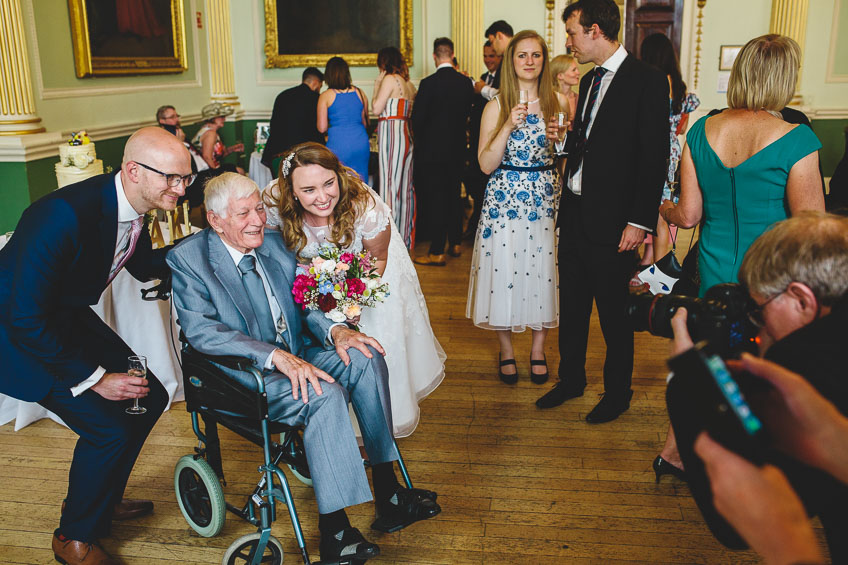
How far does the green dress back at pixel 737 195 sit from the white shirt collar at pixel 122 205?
6.37ft

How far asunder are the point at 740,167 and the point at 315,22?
21.7 feet

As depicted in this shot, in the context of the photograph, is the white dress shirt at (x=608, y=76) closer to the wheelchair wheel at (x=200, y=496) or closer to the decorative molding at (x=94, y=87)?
the wheelchair wheel at (x=200, y=496)

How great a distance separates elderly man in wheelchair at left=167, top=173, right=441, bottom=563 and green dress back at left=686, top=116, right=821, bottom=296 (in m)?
1.24

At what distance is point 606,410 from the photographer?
11.2 ft

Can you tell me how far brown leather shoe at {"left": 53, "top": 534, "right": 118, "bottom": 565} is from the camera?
2.37 meters

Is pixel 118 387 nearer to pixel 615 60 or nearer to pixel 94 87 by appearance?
pixel 615 60

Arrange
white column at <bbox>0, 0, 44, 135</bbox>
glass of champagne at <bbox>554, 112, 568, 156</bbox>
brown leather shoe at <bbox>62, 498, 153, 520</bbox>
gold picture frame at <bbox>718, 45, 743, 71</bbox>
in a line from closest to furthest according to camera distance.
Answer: brown leather shoe at <bbox>62, 498, 153, 520</bbox>
glass of champagne at <bbox>554, 112, 568, 156</bbox>
white column at <bbox>0, 0, 44, 135</bbox>
gold picture frame at <bbox>718, 45, 743, 71</bbox>

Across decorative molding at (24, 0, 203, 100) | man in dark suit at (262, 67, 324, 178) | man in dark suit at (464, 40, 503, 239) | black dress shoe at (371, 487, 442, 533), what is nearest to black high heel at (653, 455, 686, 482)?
black dress shoe at (371, 487, 442, 533)

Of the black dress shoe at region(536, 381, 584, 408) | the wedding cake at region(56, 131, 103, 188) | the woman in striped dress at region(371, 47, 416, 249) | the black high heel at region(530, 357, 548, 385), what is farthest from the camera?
the woman in striped dress at region(371, 47, 416, 249)

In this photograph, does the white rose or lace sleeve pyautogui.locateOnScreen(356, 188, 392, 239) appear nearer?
the white rose

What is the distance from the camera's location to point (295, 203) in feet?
9.31

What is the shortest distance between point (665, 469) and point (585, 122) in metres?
1.48

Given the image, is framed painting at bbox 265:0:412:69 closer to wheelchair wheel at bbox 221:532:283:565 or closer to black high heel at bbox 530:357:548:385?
black high heel at bbox 530:357:548:385

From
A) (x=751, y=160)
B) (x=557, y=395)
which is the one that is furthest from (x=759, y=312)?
(x=557, y=395)
